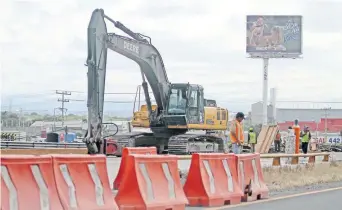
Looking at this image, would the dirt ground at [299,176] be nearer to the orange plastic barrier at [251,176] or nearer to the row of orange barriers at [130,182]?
the orange plastic barrier at [251,176]

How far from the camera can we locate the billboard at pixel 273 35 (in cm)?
8894

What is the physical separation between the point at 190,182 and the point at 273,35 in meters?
78.9

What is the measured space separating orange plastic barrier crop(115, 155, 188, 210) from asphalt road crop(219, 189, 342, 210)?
3.74 feet

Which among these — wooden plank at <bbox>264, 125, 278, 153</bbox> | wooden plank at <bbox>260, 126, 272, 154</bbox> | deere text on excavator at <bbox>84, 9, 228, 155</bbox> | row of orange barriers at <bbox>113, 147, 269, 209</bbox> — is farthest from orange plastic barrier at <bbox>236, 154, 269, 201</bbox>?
wooden plank at <bbox>264, 125, 278, 153</bbox>

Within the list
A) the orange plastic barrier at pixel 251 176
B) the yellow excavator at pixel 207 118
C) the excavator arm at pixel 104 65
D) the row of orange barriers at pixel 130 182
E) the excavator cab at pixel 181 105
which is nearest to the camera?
the row of orange barriers at pixel 130 182

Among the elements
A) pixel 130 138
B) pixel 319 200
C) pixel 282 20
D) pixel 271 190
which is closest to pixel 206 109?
pixel 130 138

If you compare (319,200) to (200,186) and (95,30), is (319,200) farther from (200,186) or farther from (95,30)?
(95,30)

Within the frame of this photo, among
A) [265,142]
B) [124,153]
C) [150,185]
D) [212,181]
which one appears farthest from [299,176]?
[265,142]

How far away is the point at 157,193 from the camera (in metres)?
11.3

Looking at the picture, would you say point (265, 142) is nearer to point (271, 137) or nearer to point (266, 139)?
point (266, 139)

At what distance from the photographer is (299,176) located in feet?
67.1

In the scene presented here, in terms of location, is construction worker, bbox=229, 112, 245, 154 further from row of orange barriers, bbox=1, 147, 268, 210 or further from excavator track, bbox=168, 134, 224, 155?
excavator track, bbox=168, 134, 224, 155

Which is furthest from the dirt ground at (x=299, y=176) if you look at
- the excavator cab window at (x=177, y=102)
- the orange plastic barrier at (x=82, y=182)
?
the orange plastic barrier at (x=82, y=182)

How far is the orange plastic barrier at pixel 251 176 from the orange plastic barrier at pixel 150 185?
2366 mm
